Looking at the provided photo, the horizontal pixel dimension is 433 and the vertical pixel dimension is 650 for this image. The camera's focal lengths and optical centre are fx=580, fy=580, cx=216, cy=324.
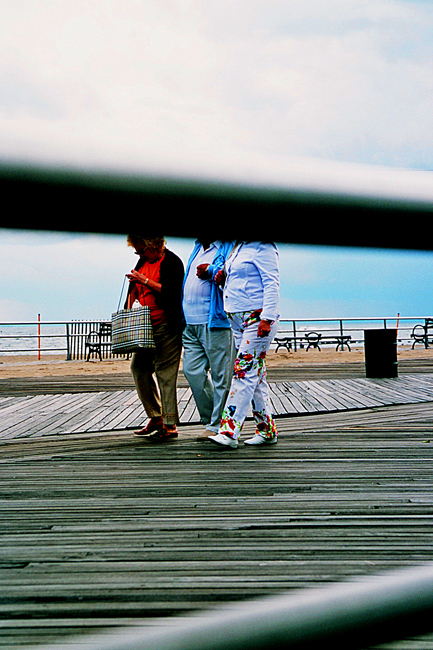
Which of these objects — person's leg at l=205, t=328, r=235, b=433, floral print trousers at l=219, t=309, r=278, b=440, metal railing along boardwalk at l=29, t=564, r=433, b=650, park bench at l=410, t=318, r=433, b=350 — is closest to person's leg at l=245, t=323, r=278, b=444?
floral print trousers at l=219, t=309, r=278, b=440

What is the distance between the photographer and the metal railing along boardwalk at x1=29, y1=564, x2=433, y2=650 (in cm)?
24

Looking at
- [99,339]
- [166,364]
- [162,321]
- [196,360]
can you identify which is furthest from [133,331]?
[99,339]

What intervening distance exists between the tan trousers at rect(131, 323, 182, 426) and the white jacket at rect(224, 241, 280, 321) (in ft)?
2.40

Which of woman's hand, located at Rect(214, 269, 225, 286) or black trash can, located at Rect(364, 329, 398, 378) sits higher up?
woman's hand, located at Rect(214, 269, 225, 286)

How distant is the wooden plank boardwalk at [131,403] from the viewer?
17.3ft

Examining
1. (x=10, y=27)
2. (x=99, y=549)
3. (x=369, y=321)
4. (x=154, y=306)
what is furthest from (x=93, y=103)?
(x=369, y=321)

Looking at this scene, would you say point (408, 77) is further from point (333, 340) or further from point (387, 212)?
point (333, 340)

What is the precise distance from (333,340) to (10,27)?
1817cm

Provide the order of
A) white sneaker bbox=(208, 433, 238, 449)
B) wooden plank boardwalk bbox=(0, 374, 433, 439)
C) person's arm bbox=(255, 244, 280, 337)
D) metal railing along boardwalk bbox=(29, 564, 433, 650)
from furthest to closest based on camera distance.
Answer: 1. wooden plank boardwalk bbox=(0, 374, 433, 439)
2. white sneaker bbox=(208, 433, 238, 449)
3. person's arm bbox=(255, 244, 280, 337)
4. metal railing along boardwalk bbox=(29, 564, 433, 650)

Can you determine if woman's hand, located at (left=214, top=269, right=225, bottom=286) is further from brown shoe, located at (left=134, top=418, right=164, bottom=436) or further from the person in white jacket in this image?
brown shoe, located at (left=134, top=418, right=164, bottom=436)

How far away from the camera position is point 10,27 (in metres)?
0.35

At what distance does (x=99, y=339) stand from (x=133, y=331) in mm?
11256

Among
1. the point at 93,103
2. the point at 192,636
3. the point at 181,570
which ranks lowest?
the point at 181,570

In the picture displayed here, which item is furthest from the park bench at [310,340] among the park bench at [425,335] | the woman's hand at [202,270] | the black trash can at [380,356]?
the woman's hand at [202,270]
